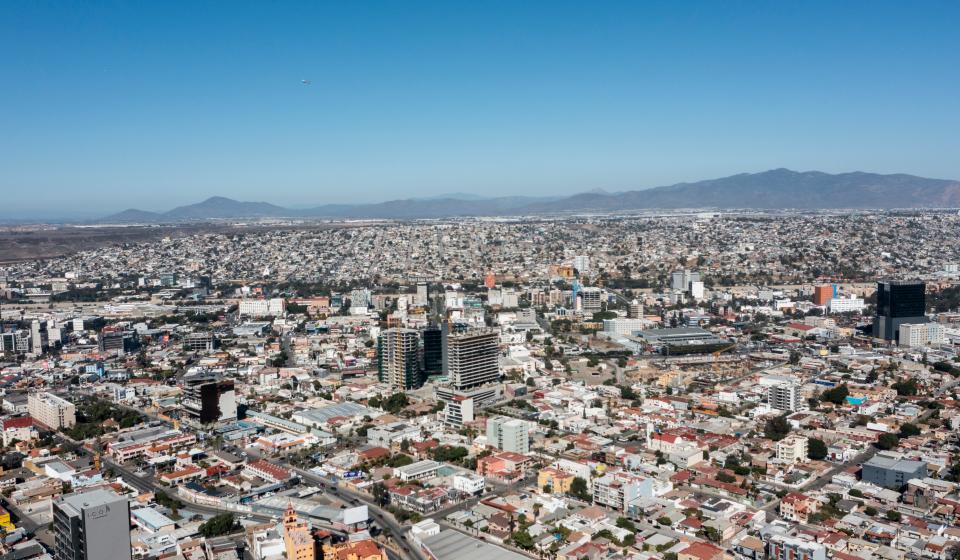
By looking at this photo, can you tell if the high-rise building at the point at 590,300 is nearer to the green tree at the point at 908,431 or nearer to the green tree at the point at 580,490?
the green tree at the point at 908,431

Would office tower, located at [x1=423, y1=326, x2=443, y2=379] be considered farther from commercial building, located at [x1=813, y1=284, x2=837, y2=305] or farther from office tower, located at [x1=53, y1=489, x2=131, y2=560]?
commercial building, located at [x1=813, y1=284, x2=837, y2=305]

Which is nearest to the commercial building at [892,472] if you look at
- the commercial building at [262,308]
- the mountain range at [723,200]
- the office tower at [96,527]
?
the office tower at [96,527]

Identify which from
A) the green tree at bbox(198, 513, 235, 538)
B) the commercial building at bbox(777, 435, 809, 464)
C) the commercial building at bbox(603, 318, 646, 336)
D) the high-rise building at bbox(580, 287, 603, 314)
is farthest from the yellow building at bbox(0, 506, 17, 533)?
the high-rise building at bbox(580, 287, 603, 314)

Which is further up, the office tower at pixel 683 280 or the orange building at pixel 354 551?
the office tower at pixel 683 280

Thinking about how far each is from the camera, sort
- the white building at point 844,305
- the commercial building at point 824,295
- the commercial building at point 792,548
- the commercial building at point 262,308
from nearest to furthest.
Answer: the commercial building at point 792,548
the white building at point 844,305
the commercial building at point 824,295
the commercial building at point 262,308

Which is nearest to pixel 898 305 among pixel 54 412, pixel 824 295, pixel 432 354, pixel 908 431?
pixel 824 295

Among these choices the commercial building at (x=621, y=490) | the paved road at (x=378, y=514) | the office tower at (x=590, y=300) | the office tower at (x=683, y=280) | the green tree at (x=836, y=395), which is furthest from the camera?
the office tower at (x=683, y=280)
